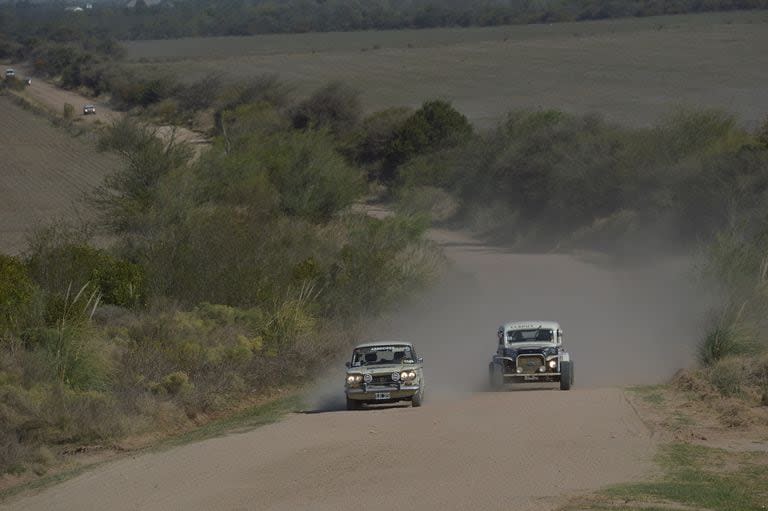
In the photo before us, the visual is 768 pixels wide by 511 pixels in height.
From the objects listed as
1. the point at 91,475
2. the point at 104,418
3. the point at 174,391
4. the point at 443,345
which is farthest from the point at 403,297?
the point at 91,475

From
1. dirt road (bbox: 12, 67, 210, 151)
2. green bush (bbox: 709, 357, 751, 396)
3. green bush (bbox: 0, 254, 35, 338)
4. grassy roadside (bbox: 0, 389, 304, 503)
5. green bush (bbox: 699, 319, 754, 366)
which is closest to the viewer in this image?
grassy roadside (bbox: 0, 389, 304, 503)

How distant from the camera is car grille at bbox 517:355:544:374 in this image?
30484mm

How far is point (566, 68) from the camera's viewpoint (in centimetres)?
13988

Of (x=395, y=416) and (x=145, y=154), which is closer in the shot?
(x=395, y=416)

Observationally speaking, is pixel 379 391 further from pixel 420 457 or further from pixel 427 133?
pixel 427 133

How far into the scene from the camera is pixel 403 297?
45844mm

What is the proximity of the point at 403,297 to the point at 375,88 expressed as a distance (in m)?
96.9

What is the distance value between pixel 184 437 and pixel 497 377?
7.05 meters

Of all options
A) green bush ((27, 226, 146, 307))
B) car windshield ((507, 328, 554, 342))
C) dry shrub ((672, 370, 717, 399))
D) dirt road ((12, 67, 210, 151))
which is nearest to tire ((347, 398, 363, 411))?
car windshield ((507, 328, 554, 342))

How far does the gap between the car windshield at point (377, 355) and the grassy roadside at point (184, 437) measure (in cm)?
184

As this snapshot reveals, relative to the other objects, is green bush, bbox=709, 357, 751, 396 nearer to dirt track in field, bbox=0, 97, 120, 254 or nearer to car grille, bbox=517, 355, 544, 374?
car grille, bbox=517, 355, 544, 374

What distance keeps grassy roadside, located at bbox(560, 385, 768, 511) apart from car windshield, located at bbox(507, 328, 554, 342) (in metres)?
2.56

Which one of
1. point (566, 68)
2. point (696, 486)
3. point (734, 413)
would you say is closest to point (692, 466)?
point (696, 486)

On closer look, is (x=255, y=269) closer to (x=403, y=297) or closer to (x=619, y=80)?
(x=403, y=297)
